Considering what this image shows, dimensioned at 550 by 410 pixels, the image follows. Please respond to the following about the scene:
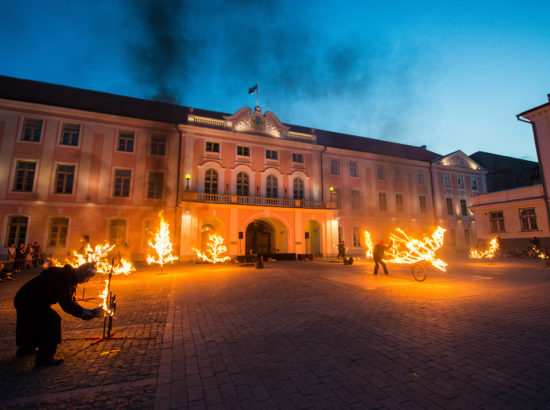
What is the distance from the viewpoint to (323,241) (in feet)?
81.6

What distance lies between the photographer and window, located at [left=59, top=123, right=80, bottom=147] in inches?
792

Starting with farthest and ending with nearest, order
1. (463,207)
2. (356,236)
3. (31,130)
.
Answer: (463,207) → (356,236) → (31,130)

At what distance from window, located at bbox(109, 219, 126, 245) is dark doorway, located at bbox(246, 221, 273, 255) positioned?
10.6m

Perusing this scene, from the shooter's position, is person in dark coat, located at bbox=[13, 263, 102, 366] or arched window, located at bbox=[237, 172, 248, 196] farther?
arched window, located at bbox=[237, 172, 248, 196]

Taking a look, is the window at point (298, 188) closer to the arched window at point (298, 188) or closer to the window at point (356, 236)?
the arched window at point (298, 188)

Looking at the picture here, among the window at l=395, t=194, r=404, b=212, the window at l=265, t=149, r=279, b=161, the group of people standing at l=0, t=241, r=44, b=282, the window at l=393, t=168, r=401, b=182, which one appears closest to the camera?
the group of people standing at l=0, t=241, r=44, b=282

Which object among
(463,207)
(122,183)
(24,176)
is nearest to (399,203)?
(463,207)

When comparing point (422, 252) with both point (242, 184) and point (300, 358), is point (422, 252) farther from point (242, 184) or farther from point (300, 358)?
point (242, 184)

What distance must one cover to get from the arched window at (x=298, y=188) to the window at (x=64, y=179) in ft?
63.9

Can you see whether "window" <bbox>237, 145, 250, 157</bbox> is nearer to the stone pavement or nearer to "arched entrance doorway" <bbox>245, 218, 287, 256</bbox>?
"arched entrance doorway" <bbox>245, 218, 287, 256</bbox>

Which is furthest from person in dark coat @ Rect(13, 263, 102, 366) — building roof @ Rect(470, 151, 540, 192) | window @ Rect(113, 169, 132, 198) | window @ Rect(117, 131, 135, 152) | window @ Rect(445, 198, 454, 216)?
building roof @ Rect(470, 151, 540, 192)

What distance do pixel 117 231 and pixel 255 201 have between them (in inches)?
461

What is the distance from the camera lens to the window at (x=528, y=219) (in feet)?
72.1

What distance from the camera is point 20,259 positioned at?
13406 millimetres
